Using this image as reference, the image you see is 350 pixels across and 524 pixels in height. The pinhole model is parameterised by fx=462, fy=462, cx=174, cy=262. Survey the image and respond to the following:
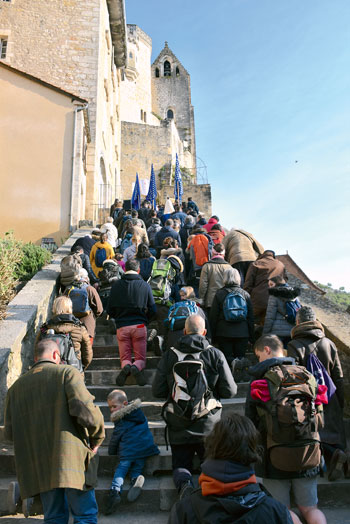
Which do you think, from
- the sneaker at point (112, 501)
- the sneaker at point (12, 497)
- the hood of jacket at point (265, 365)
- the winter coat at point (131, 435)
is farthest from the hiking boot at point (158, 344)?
the sneaker at point (12, 497)

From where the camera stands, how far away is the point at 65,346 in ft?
13.9

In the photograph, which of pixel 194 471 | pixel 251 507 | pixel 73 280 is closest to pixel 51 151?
pixel 73 280

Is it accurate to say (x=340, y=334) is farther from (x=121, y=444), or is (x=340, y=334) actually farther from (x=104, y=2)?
(x=104, y=2)

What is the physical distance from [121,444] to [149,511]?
23.7 inches

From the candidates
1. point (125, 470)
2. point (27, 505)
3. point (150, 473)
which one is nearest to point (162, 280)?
point (150, 473)

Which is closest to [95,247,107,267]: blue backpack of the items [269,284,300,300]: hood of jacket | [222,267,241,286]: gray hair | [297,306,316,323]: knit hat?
[222,267,241,286]: gray hair

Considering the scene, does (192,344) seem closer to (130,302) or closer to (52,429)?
(52,429)

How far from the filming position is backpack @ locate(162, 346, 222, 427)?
3.78 m

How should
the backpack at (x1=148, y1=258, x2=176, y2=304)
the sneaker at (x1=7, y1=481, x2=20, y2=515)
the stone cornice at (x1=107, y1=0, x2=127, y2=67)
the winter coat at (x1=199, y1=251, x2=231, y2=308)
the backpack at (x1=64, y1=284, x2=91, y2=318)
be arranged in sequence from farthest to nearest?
1. the stone cornice at (x1=107, y1=0, x2=127, y2=67)
2. the winter coat at (x1=199, y1=251, x2=231, y2=308)
3. the backpack at (x1=148, y1=258, x2=176, y2=304)
4. the backpack at (x1=64, y1=284, x2=91, y2=318)
5. the sneaker at (x1=7, y1=481, x2=20, y2=515)

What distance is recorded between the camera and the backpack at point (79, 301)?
18.6ft

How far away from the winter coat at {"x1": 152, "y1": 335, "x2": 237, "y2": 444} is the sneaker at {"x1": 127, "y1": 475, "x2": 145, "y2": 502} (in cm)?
48

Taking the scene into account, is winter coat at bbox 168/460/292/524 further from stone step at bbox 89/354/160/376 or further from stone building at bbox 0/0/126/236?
stone building at bbox 0/0/126/236

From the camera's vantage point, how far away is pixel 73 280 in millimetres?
6359

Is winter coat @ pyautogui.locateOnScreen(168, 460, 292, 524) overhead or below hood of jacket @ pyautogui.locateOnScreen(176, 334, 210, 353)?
below
